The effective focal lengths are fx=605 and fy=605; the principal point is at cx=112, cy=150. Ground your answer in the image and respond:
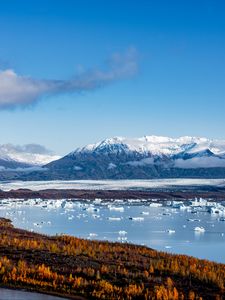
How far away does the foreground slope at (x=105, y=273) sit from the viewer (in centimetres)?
1574

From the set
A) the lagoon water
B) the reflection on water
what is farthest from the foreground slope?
the lagoon water

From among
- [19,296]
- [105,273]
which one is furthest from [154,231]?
[19,296]

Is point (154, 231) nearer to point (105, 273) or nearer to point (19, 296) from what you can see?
point (105, 273)

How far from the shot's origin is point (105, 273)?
58.6ft

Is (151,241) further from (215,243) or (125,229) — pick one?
(125,229)

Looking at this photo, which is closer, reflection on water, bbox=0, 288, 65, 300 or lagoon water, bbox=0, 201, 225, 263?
reflection on water, bbox=0, 288, 65, 300

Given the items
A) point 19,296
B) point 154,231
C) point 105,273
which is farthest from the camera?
point 154,231

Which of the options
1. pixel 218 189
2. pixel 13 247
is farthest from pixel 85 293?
pixel 218 189

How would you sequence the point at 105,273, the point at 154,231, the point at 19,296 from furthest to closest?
the point at 154,231 → the point at 105,273 → the point at 19,296

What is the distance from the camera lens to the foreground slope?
51.6 feet

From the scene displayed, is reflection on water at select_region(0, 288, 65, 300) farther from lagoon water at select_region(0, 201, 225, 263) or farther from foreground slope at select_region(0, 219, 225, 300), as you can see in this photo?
lagoon water at select_region(0, 201, 225, 263)

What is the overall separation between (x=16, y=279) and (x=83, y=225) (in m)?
40.1

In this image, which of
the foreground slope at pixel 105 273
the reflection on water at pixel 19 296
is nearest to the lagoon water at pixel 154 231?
the foreground slope at pixel 105 273

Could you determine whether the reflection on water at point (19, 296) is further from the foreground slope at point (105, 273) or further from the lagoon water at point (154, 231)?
the lagoon water at point (154, 231)
